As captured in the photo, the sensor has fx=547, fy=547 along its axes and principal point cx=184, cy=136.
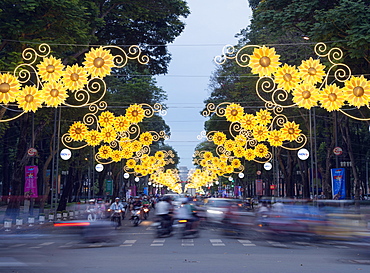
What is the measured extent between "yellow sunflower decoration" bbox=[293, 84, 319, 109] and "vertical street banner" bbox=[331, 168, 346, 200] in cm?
1714

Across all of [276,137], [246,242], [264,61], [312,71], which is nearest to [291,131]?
[276,137]

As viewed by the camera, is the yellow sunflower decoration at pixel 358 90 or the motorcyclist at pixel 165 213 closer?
the yellow sunflower decoration at pixel 358 90

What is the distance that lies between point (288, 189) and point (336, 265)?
43.8 meters

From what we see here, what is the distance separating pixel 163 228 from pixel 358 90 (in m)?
11.2

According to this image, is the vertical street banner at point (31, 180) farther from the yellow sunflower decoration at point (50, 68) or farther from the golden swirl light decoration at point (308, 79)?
the golden swirl light decoration at point (308, 79)

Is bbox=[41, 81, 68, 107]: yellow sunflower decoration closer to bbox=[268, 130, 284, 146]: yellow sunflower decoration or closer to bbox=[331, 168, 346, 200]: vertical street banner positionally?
bbox=[268, 130, 284, 146]: yellow sunflower decoration

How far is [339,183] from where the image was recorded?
36.6 meters

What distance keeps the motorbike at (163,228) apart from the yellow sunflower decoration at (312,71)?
10.0 meters

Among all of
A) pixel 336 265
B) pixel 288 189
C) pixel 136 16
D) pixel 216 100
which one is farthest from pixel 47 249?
pixel 216 100

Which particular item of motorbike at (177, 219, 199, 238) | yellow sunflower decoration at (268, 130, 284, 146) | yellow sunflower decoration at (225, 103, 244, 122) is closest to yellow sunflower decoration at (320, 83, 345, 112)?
yellow sunflower decoration at (225, 103, 244, 122)

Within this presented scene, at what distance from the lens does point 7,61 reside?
23688 millimetres

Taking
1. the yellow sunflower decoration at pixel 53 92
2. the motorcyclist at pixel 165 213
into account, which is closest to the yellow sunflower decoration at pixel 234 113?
the motorcyclist at pixel 165 213

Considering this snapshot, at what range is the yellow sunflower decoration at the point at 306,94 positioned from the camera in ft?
67.2

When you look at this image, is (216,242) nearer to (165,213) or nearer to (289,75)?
(165,213)
